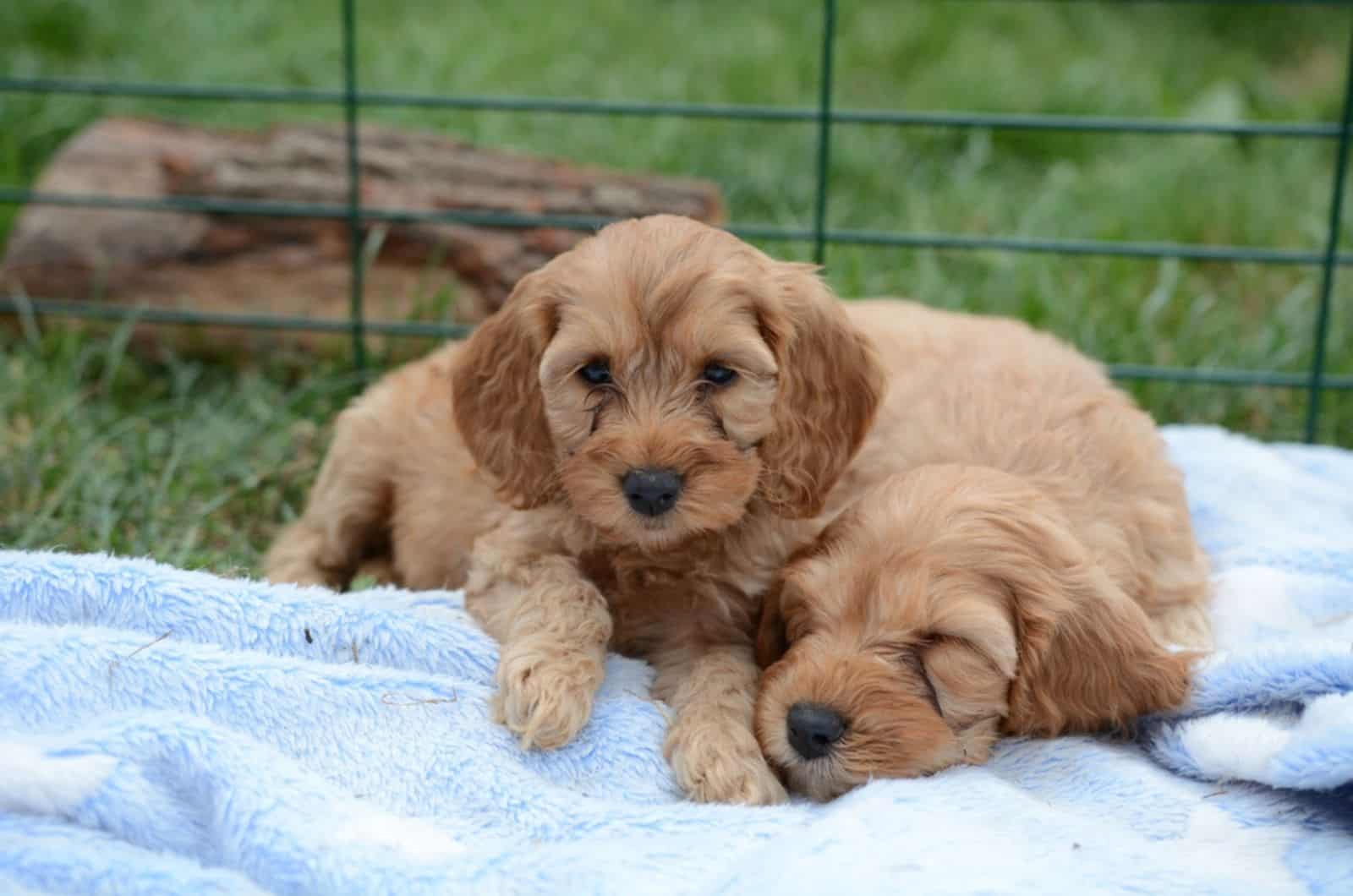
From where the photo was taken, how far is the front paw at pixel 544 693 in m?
2.73

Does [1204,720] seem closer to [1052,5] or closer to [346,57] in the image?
[346,57]

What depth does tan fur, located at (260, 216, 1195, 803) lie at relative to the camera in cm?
277

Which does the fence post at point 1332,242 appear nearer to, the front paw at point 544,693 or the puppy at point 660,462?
the puppy at point 660,462

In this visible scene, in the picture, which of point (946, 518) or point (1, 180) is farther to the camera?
point (1, 180)

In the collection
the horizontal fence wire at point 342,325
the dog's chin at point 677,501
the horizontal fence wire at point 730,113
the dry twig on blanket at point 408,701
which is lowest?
the dry twig on blanket at point 408,701

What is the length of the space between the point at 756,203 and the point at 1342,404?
276 cm

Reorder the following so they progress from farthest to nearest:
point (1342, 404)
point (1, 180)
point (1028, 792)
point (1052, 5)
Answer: point (1052, 5)
point (1, 180)
point (1342, 404)
point (1028, 792)

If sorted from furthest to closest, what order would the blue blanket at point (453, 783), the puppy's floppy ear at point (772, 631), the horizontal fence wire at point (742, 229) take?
the horizontal fence wire at point (742, 229)
the puppy's floppy ear at point (772, 631)
the blue blanket at point (453, 783)

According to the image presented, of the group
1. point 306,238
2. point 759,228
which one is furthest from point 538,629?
point 306,238

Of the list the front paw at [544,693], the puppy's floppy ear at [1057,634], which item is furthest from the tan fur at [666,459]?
the puppy's floppy ear at [1057,634]

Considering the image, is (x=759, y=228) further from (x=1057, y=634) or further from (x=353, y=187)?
(x=1057, y=634)

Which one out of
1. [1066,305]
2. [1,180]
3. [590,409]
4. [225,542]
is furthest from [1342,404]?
[1,180]

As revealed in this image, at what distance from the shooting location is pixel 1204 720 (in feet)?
9.16

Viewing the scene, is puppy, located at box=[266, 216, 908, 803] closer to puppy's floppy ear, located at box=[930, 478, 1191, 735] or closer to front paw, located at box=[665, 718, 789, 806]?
front paw, located at box=[665, 718, 789, 806]
